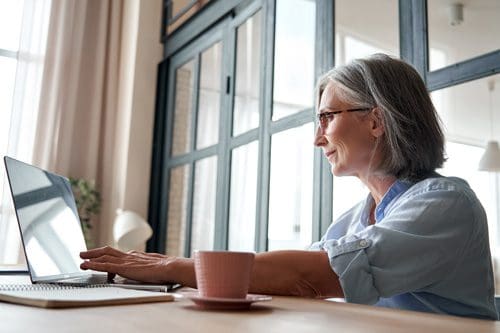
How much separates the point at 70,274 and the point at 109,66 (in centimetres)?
351

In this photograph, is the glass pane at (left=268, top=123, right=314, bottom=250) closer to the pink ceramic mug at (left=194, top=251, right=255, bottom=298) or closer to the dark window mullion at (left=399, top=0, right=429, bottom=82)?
the dark window mullion at (left=399, top=0, right=429, bottom=82)

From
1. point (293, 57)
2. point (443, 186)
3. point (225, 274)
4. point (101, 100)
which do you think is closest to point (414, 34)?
point (293, 57)

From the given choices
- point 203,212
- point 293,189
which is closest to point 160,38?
point 203,212

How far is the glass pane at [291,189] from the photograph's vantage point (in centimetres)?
234

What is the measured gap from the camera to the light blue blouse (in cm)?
87

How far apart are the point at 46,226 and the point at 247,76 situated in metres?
2.04

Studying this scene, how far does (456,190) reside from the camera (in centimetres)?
96

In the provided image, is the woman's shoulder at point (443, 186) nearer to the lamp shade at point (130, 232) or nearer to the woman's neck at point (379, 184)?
the woman's neck at point (379, 184)

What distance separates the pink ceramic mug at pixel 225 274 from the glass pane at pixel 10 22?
4034 mm

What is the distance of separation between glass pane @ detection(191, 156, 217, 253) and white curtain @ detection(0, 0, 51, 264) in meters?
1.38

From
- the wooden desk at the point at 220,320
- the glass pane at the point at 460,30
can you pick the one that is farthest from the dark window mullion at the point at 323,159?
the wooden desk at the point at 220,320

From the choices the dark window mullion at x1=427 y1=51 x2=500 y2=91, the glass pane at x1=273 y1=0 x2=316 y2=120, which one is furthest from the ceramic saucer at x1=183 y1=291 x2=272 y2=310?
the glass pane at x1=273 y1=0 x2=316 y2=120

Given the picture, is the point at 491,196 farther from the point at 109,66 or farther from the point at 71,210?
the point at 109,66

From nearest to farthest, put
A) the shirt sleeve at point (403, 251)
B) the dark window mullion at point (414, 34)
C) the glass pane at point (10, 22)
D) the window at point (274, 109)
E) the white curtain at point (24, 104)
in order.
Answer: the shirt sleeve at point (403, 251)
the window at point (274, 109)
the dark window mullion at point (414, 34)
the white curtain at point (24, 104)
the glass pane at point (10, 22)
